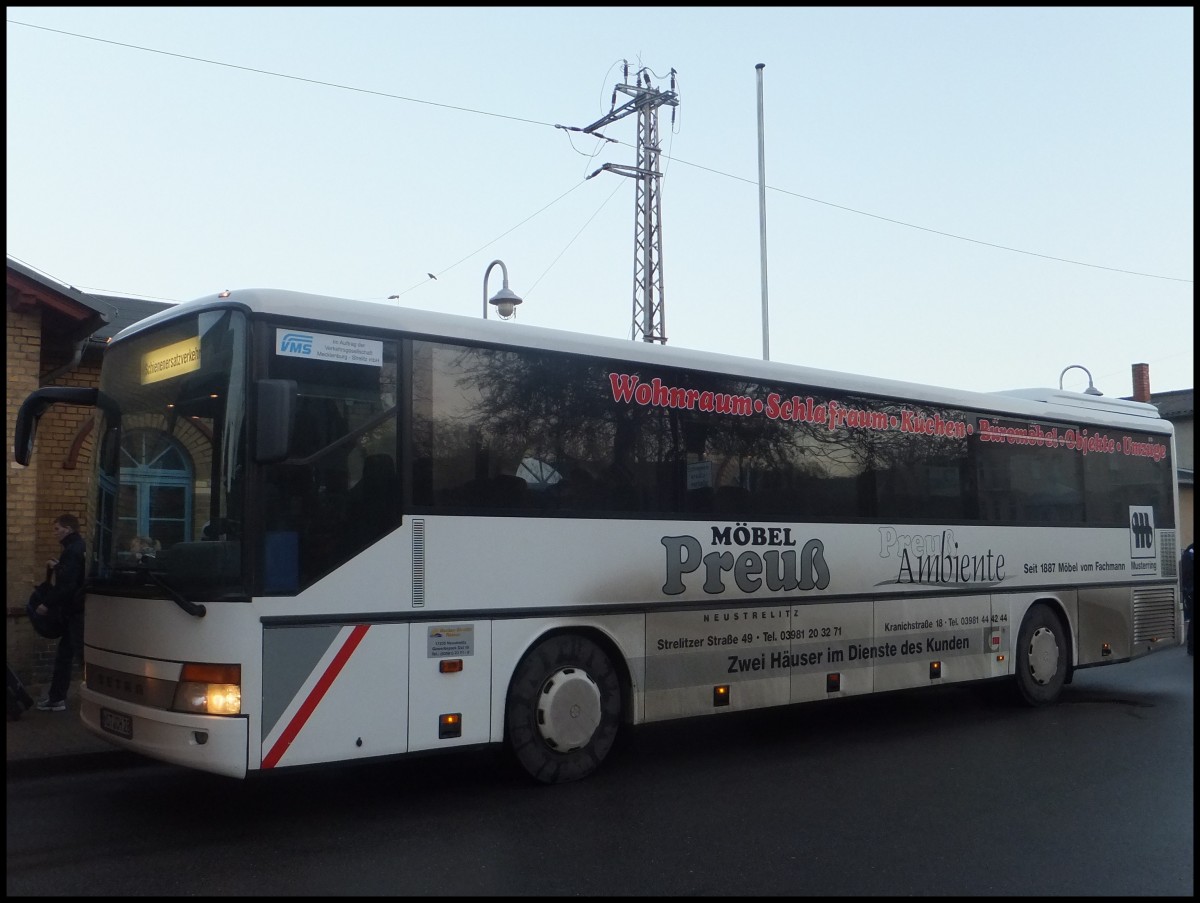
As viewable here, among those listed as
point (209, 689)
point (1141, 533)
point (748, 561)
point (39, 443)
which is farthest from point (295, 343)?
point (1141, 533)

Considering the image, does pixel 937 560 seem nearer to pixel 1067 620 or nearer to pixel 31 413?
pixel 1067 620

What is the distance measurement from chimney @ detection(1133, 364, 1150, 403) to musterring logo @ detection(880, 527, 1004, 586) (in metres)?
30.1

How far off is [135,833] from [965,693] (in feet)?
32.5

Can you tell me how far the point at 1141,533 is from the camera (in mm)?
13375

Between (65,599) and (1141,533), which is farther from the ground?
(1141,533)

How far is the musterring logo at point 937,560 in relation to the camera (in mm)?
10539

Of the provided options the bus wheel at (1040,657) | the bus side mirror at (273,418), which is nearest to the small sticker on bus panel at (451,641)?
the bus side mirror at (273,418)

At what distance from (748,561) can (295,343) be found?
4.14 meters

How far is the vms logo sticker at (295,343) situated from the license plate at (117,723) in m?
2.46

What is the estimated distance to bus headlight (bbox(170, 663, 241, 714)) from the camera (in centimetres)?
656

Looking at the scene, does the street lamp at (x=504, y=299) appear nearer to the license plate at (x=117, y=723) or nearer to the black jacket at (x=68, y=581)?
the black jacket at (x=68, y=581)

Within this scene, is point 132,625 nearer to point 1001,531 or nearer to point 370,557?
point 370,557

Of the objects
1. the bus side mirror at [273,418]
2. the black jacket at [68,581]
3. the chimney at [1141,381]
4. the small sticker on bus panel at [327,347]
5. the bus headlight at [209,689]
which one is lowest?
the bus headlight at [209,689]

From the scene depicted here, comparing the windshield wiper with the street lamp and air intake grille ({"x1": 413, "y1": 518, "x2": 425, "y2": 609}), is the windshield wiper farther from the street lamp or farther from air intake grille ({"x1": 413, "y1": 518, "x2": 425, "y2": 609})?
the street lamp
